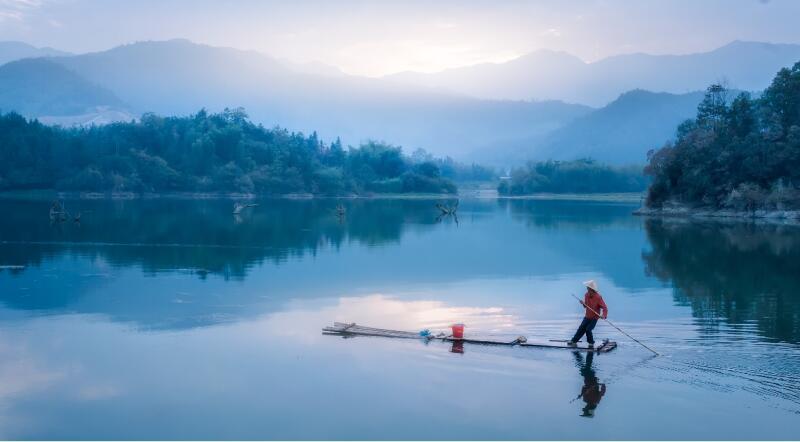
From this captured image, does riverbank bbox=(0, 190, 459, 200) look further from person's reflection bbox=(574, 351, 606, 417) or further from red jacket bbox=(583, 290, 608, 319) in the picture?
person's reflection bbox=(574, 351, 606, 417)

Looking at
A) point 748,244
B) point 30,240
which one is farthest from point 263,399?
point 748,244

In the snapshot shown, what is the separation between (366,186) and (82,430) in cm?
10571

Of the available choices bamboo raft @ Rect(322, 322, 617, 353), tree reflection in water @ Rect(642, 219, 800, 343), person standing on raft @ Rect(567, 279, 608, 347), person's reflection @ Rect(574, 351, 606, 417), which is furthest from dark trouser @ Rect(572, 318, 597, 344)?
tree reflection in water @ Rect(642, 219, 800, 343)

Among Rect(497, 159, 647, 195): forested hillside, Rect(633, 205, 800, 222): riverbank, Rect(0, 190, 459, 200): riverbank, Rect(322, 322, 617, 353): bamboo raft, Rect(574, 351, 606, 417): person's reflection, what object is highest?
Rect(497, 159, 647, 195): forested hillside

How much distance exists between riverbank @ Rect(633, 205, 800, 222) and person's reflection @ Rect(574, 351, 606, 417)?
146 feet

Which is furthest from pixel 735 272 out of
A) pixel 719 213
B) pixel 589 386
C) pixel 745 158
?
pixel 719 213

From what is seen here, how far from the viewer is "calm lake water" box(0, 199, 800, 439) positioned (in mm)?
11016

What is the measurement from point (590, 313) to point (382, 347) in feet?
13.4

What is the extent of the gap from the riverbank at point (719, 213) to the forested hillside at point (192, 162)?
56.2m

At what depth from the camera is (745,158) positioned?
54.9m

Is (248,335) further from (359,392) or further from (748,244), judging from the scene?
(748,244)

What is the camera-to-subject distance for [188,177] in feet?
340

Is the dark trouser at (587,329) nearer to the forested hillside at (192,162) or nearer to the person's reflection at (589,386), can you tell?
the person's reflection at (589,386)

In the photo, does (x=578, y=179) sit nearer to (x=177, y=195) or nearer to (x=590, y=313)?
(x=177, y=195)
